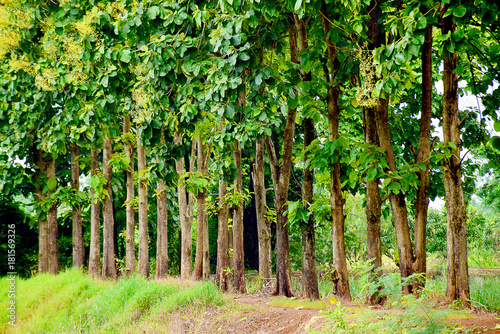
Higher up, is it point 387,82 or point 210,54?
point 210,54

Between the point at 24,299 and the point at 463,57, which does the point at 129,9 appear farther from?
the point at 24,299

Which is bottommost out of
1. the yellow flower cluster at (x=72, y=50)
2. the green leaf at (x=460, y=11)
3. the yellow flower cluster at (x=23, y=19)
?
the green leaf at (x=460, y=11)

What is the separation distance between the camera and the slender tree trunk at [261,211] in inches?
391

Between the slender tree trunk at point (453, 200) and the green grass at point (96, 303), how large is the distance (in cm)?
359

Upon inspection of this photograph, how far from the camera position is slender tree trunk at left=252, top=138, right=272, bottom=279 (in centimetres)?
994

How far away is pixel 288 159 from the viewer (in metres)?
8.16

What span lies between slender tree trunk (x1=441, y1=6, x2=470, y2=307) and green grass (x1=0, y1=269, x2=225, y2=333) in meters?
3.59

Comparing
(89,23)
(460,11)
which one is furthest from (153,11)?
(460,11)

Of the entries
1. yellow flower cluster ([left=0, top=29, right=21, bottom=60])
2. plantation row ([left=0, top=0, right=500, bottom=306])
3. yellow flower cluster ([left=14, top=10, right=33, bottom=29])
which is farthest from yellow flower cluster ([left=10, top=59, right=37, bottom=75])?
yellow flower cluster ([left=14, top=10, right=33, bottom=29])

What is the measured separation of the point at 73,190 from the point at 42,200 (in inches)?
41.1

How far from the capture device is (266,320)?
588 cm

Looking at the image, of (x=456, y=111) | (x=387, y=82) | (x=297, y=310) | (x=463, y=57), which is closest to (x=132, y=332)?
(x=297, y=310)

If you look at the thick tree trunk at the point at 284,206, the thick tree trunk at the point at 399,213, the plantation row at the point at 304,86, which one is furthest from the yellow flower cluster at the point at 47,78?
the thick tree trunk at the point at 399,213

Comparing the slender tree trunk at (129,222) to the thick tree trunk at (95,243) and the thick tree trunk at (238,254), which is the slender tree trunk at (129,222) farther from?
the thick tree trunk at (238,254)
